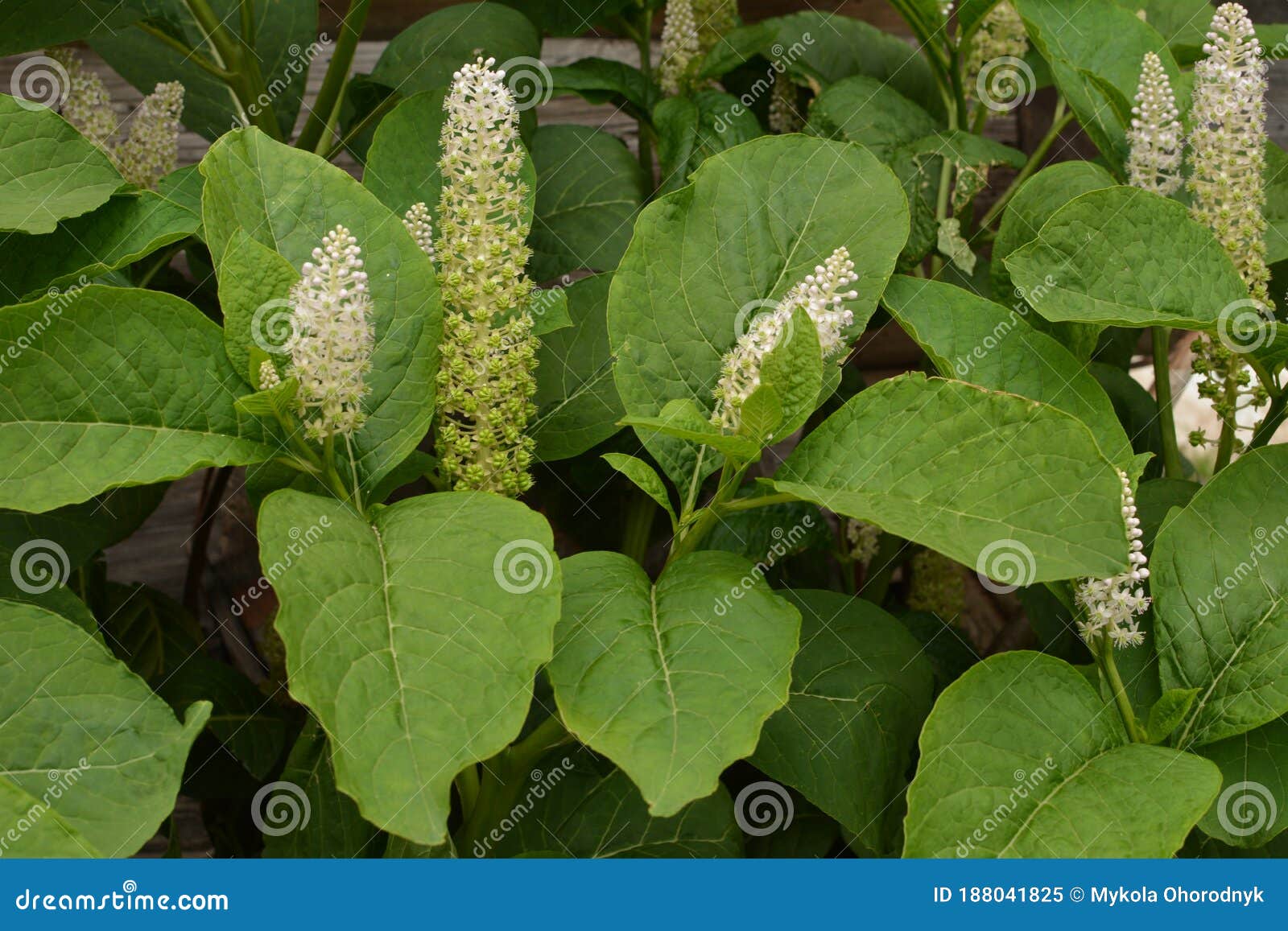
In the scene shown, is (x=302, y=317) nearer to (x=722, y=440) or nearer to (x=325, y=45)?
(x=722, y=440)

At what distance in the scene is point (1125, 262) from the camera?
1179mm

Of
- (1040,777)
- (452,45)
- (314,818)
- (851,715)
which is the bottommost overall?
(314,818)

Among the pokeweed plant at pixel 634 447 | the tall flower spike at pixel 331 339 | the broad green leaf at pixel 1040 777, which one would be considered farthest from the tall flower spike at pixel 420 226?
the broad green leaf at pixel 1040 777

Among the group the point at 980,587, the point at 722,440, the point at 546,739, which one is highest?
the point at 722,440

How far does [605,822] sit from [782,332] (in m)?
0.61

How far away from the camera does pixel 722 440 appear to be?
98 centimetres

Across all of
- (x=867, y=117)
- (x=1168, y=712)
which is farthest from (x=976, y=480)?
(x=867, y=117)

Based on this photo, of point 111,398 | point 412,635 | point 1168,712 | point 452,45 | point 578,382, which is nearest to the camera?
point 412,635

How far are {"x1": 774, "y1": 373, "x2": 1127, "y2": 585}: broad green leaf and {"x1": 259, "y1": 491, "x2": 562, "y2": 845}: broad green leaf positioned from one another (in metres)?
0.26

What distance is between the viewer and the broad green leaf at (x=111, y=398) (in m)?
0.93

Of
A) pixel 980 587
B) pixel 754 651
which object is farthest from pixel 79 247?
pixel 980 587

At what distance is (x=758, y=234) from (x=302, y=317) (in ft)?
1.56

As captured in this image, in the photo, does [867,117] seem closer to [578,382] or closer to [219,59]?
[578,382]

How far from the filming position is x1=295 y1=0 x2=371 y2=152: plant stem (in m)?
1.56
